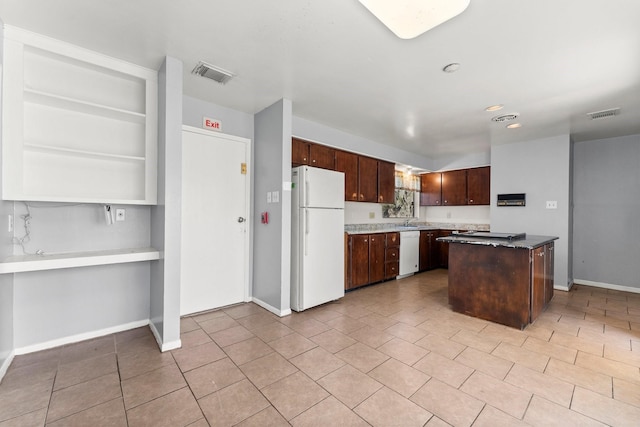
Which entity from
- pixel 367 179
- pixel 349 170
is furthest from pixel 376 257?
pixel 349 170

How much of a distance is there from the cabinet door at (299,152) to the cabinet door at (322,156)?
7 cm

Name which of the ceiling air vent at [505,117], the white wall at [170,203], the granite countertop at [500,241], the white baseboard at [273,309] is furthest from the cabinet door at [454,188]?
the white wall at [170,203]

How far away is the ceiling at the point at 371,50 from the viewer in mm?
1841

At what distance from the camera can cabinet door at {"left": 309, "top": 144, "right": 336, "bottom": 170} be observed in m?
3.96

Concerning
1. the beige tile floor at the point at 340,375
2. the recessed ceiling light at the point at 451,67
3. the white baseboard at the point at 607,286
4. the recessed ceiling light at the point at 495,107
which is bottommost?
the beige tile floor at the point at 340,375

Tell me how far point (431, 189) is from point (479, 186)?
3.29ft

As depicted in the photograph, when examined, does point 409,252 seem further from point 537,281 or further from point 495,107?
point 495,107

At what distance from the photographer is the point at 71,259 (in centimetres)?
219

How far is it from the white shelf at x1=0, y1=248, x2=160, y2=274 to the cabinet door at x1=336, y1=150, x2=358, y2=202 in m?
2.81

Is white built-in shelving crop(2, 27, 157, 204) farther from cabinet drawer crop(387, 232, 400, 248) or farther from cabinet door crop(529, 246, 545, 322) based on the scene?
cabinet door crop(529, 246, 545, 322)

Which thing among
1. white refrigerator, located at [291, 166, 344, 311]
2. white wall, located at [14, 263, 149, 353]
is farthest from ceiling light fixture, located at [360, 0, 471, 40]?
white wall, located at [14, 263, 149, 353]

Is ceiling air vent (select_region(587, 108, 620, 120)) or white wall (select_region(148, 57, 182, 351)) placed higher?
ceiling air vent (select_region(587, 108, 620, 120))


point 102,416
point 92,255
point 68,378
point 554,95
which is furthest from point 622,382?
point 92,255

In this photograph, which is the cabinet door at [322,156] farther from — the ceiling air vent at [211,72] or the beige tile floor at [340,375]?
the beige tile floor at [340,375]
